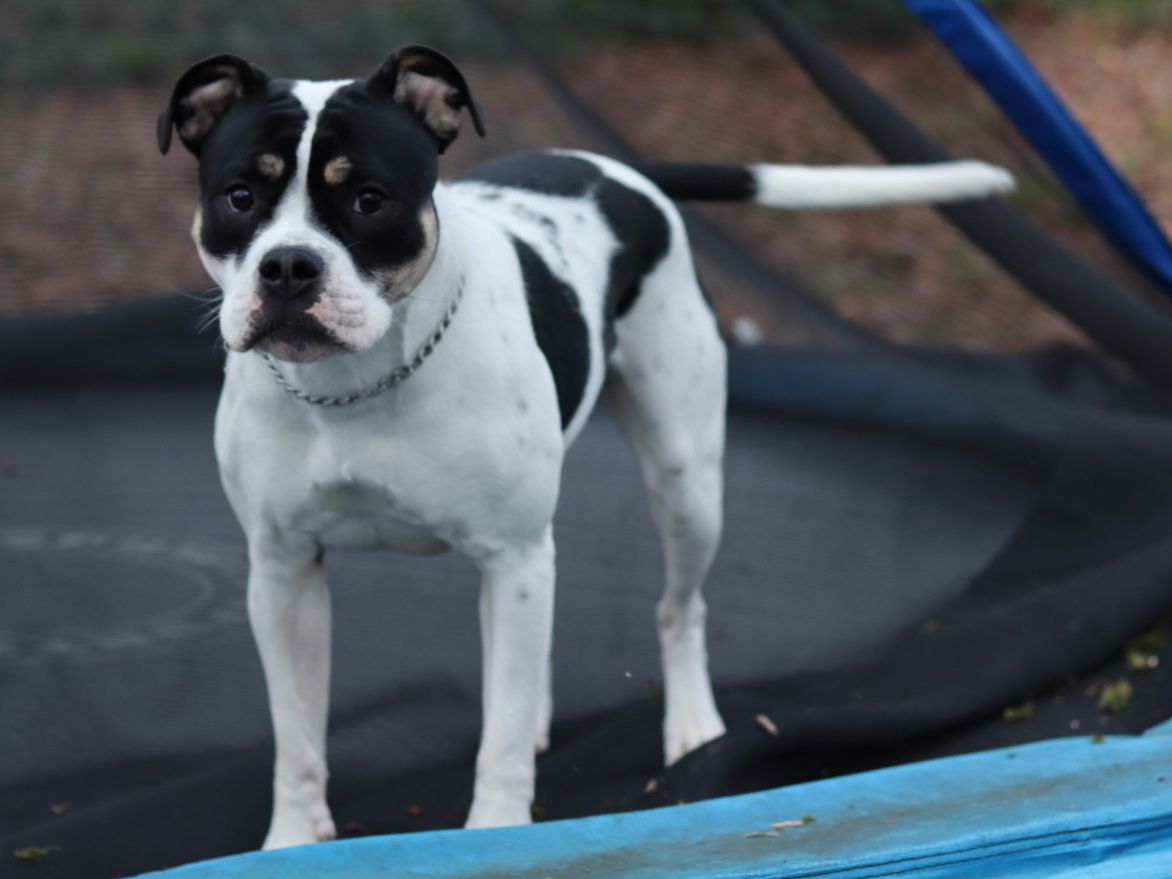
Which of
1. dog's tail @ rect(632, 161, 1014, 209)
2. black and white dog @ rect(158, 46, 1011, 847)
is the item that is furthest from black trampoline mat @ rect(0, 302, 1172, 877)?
dog's tail @ rect(632, 161, 1014, 209)

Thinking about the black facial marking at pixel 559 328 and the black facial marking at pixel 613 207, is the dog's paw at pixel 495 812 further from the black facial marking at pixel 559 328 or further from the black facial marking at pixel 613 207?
the black facial marking at pixel 613 207

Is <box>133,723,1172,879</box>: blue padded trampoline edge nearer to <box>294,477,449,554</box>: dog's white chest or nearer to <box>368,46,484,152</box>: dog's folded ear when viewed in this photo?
<box>294,477,449,554</box>: dog's white chest

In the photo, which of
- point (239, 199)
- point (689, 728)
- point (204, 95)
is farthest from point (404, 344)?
point (689, 728)

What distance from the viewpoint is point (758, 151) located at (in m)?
5.60

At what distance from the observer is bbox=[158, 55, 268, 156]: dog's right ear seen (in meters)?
2.77

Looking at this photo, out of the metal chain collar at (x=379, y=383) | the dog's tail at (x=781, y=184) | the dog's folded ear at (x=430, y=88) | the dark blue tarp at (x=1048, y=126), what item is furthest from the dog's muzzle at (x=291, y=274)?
the dark blue tarp at (x=1048, y=126)

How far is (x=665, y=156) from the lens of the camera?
18.4 ft

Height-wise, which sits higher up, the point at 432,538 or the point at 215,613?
the point at 432,538

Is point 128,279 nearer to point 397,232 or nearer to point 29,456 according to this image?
point 29,456

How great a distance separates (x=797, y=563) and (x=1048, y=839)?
2.03 metres

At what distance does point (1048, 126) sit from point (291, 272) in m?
2.86

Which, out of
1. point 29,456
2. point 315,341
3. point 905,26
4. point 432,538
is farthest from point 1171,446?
point 29,456

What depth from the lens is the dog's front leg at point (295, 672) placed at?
3141 mm

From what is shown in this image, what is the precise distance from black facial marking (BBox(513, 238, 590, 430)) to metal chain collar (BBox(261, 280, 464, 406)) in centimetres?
26
